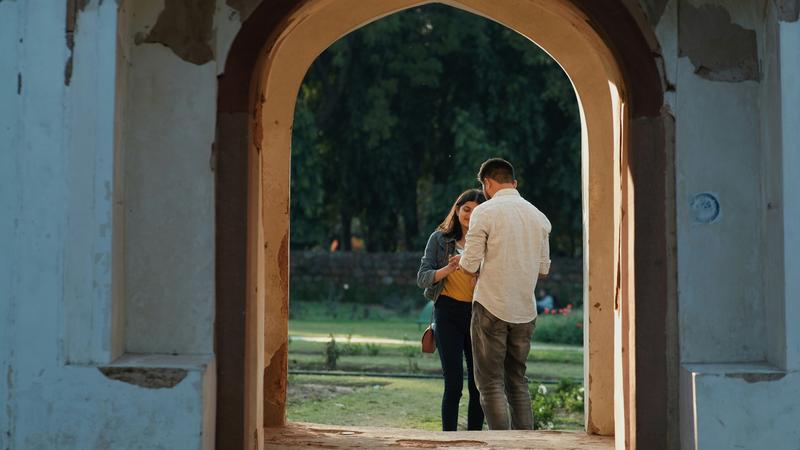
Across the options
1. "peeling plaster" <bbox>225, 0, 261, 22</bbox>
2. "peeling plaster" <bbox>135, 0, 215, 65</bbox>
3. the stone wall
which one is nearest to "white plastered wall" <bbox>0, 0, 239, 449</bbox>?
"peeling plaster" <bbox>135, 0, 215, 65</bbox>

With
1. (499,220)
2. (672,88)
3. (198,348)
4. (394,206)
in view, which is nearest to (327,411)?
(499,220)

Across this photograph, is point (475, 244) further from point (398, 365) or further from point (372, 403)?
point (398, 365)

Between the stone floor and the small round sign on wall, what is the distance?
188cm

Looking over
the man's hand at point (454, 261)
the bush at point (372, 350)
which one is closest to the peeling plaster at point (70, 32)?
the man's hand at point (454, 261)

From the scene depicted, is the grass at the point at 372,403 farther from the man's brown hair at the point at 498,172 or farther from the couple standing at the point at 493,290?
the man's brown hair at the point at 498,172

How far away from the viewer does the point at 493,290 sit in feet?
22.4

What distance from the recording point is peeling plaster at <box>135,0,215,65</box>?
553 centimetres

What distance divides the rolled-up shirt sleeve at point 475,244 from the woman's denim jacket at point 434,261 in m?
0.62

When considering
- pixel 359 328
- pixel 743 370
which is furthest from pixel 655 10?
pixel 359 328

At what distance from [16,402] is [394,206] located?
23.7 meters

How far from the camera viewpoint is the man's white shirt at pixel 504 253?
6809mm

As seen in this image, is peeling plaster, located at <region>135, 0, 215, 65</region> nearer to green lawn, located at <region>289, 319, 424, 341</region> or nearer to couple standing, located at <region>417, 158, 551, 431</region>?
couple standing, located at <region>417, 158, 551, 431</region>

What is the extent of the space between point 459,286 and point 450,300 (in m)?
0.11

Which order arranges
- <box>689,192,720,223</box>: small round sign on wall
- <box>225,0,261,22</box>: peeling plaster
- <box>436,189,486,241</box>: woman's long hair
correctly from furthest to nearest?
1. <box>436,189,486,241</box>: woman's long hair
2. <box>225,0,261,22</box>: peeling plaster
3. <box>689,192,720,223</box>: small round sign on wall
